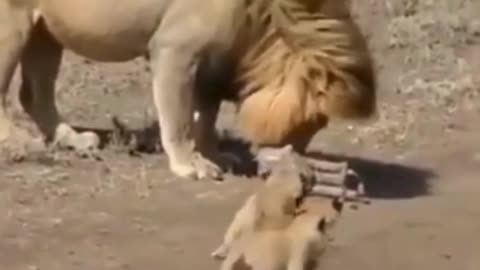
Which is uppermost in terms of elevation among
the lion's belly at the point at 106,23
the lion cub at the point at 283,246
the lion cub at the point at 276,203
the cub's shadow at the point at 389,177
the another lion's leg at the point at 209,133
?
the lion's belly at the point at 106,23

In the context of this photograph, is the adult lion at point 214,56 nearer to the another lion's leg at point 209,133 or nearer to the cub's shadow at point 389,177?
the another lion's leg at point 209,133

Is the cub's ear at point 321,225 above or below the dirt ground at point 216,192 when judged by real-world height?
above

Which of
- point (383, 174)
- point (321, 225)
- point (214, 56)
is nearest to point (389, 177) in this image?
point (383, 174)

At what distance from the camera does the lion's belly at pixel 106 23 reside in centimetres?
781

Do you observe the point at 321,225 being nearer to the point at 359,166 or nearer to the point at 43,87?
the point at 359,166

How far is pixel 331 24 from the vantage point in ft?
24.2

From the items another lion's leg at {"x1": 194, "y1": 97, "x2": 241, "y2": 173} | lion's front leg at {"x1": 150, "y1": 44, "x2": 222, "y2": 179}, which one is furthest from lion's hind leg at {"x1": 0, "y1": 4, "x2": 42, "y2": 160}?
another lion's leg at {"x1": 194, "y1": 97, "x2": 241, "y2": 173}

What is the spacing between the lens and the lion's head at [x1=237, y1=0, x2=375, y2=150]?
24.0ft

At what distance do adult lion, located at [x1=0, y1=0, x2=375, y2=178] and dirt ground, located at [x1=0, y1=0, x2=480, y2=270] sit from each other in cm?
26

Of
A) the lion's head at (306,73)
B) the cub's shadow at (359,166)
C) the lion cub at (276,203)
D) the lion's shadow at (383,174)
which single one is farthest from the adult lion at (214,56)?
the lion cub at (276,203)

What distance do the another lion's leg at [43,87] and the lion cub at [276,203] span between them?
3.03m

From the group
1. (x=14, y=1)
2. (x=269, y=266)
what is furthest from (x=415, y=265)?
(x=14, y=1)

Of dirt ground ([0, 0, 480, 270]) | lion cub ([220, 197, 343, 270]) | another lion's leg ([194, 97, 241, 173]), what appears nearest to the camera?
lion cub ([220, 197, 343, 270])

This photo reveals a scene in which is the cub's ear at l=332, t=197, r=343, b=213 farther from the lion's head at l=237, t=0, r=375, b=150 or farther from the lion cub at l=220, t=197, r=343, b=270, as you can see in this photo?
the lion's head at l=237, t=0, r=375, b=150
